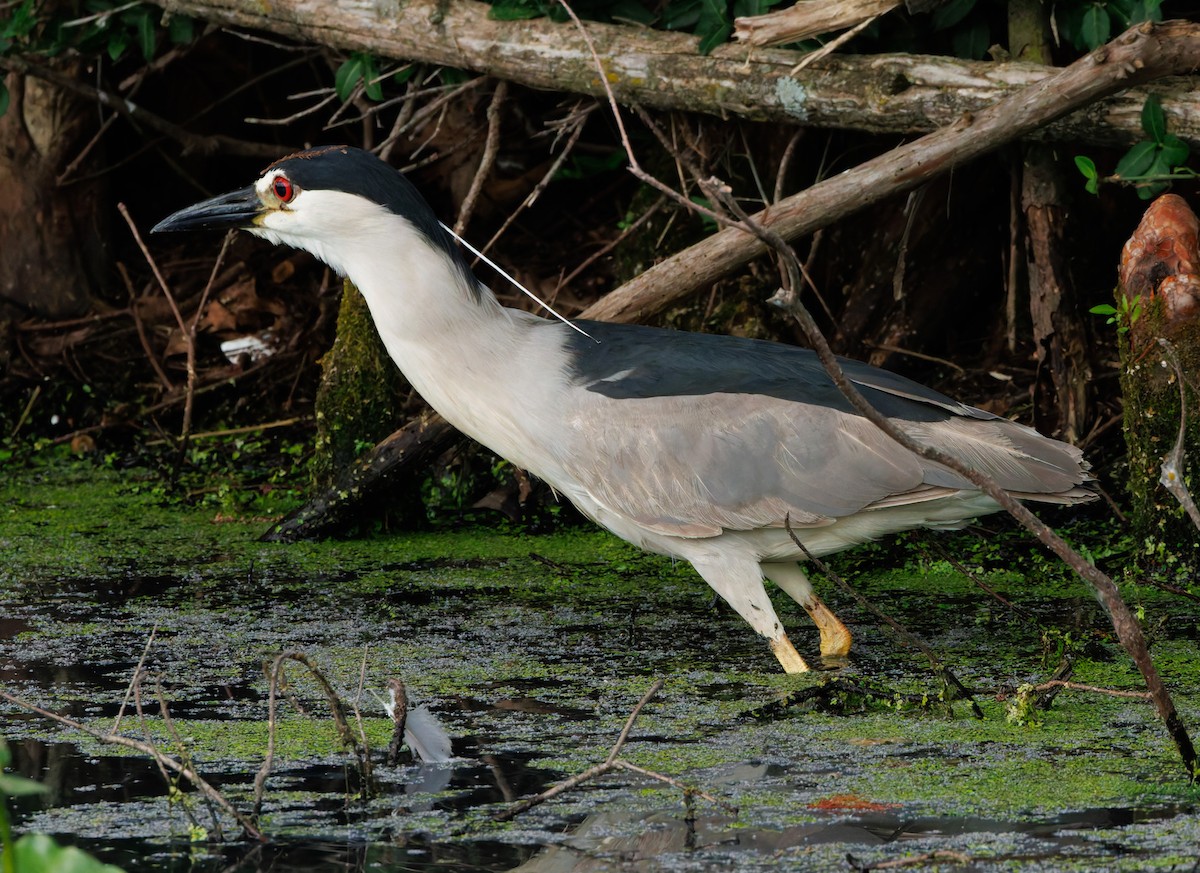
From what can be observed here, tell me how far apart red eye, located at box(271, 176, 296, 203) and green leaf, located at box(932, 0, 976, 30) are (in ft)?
7.72

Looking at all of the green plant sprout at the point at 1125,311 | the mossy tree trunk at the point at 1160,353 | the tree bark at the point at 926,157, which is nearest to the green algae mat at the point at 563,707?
the mossy tree trunk at the point at 1160,353

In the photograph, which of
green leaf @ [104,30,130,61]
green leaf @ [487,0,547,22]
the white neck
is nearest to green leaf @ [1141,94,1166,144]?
the white neck

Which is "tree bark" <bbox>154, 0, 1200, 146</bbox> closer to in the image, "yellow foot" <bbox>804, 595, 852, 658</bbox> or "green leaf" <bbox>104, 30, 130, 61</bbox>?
"green leaf" <bbox>104, 30, 130, 61</bbox>

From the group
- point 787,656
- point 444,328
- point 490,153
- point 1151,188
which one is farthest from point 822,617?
point 490,153

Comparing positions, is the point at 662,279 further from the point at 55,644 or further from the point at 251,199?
the point at 55,644

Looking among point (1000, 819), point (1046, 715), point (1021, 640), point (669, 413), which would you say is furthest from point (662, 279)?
point (1000, 819)

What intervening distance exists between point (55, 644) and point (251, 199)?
137 cm

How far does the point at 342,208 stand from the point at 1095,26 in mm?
2558

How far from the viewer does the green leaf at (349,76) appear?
5824 mm

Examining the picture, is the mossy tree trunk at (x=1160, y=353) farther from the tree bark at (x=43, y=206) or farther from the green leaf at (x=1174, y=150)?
the tree bark at (x=43, y=206)

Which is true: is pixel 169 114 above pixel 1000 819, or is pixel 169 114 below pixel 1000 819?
above

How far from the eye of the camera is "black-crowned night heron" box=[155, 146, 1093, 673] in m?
4.25

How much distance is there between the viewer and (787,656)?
4199 millimetres

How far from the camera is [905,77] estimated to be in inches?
198
